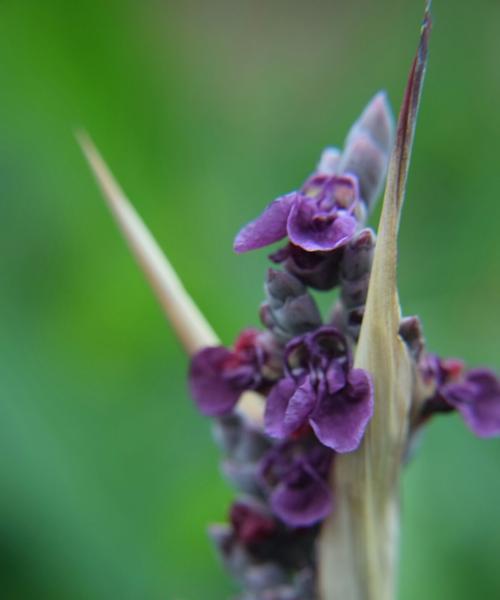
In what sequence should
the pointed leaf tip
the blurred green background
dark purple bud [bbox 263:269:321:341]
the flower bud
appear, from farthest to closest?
1. the blurred green background
2. the pointed leaf tip
3. the flower bud
4. dark purple bud [bbox 263:269:321:341]

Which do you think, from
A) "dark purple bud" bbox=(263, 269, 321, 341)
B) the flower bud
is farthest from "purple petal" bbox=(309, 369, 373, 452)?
the flower bud

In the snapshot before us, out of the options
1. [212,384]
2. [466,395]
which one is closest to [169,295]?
[212,384]

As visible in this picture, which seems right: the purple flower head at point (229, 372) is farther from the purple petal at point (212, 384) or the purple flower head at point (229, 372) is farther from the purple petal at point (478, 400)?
the purple petal at point (478, 400)

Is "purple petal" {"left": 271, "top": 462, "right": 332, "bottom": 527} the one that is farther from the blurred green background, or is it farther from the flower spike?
the blurred green background

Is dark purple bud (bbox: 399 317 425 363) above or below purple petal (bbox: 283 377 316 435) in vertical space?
below

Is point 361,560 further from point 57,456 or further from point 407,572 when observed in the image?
point 57,456

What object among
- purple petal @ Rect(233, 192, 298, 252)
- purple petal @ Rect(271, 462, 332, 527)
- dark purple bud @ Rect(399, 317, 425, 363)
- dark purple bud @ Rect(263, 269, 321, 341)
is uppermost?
A: purple petal @ Rect(233, 192, 298, 252)

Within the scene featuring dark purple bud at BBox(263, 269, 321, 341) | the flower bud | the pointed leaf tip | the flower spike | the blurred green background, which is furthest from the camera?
the blurred green background

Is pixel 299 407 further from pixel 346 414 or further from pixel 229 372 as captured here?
pixel 229 372
